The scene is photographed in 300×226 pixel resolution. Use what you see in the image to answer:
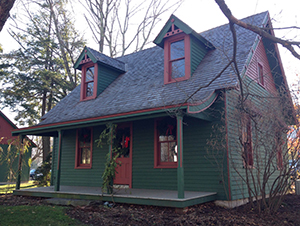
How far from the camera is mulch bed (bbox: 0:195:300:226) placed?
602 cm

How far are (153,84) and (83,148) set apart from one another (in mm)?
4322

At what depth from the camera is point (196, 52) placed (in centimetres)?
986

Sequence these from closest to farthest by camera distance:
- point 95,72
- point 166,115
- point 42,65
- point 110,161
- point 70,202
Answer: point 166,115, point 110,161, point 70,202, point 95,72, point 42,65

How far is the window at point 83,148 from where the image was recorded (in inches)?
460

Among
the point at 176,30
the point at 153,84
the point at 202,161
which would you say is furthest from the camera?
the point at 153,84

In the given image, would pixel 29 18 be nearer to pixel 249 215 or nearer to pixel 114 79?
pixel 114 79

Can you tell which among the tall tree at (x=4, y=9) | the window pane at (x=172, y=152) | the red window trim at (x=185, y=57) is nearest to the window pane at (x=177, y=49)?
the red window trim at (x=185, y=57)

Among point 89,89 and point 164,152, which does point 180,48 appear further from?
point 89,89

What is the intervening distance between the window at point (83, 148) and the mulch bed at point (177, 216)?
4164 mm

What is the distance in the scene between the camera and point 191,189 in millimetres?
8367

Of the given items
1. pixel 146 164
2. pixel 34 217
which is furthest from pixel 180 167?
pixel 34 217

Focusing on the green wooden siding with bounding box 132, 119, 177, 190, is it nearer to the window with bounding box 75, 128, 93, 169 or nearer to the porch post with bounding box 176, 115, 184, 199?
the porch post with bounding box 176, 115, 184, 199

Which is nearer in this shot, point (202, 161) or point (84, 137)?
point (202, 161)

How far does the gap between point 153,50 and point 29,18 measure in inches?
519
